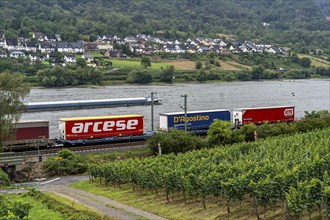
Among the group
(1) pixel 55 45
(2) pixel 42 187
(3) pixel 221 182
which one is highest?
(1) pixel 55 45

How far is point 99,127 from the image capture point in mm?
55688

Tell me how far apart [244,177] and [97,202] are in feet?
32.8

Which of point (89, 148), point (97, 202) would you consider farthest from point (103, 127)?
point (97, 202)

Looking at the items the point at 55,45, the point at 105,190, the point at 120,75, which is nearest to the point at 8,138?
the point at 105,190

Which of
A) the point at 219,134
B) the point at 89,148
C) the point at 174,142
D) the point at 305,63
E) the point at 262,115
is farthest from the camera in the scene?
the point at 305,63

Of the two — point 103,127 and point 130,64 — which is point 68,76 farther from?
point 103,127

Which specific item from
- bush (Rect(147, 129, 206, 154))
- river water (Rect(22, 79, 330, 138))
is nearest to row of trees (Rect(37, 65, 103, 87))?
river water (Rect(22, 79, 330, 138))

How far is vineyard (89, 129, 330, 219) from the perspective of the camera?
26.1 meters

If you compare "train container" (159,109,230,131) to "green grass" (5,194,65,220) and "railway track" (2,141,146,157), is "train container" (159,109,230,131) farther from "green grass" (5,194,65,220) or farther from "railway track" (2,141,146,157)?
"green grass" (5,194,65,220)

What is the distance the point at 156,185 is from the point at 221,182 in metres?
6.87

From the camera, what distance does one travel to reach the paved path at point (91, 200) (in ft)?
96.7

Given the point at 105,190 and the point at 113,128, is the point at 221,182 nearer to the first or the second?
the point at 105,190

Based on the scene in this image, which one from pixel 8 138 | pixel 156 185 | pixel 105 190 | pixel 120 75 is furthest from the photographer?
pixel 120 75

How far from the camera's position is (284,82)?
160 metres
